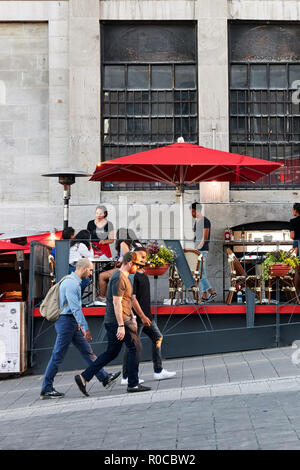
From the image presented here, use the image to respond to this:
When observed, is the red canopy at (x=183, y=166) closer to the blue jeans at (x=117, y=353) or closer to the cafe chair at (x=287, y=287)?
the cafe chair at (x=287, y=287)

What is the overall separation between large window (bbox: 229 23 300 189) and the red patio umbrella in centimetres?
307

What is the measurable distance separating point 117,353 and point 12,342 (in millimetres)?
2917

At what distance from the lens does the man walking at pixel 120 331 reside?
34.1 ft

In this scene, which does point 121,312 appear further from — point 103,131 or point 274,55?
point 274,55

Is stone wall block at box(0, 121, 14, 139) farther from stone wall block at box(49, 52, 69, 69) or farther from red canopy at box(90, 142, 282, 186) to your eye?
red canopy at box(90, 142, 282, 186)

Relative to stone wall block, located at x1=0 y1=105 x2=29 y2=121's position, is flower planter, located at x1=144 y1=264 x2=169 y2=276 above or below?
below

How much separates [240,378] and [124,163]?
4677 millimetres

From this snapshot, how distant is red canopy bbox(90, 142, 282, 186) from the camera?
45.2ft

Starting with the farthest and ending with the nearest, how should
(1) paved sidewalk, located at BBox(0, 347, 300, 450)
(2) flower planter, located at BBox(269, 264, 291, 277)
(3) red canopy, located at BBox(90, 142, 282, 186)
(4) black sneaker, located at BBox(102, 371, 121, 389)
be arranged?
(3) red canopy, located at BBox(90, 142, 282, 186)
(2) flower planter, located at BBox(269, 264, 291, 277)
(4) black sneaker, located at BBox(102, 371, 121, 389)
(1) paved sidewalk, located at BBox(0, 347, 300, 450)

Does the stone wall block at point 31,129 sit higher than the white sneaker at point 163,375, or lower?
higher

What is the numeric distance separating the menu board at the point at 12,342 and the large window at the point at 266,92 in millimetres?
7760

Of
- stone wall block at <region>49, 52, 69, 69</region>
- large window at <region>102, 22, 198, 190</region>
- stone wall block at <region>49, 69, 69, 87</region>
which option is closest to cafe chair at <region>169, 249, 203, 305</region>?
large window at <region>102, 22, 198, 190</region>

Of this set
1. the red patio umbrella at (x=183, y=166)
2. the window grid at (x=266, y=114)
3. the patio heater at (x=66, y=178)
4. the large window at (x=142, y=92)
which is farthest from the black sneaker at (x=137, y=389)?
the window grid at (x=266, y=114)

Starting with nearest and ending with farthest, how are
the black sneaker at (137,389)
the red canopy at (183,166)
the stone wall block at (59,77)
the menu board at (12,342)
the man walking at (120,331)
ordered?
the man walking at (120,331)
the black sneaker at (137,389)
the menu board at (12,342)
the red canopy at (183,166)
the stone wall block at (59,77)
